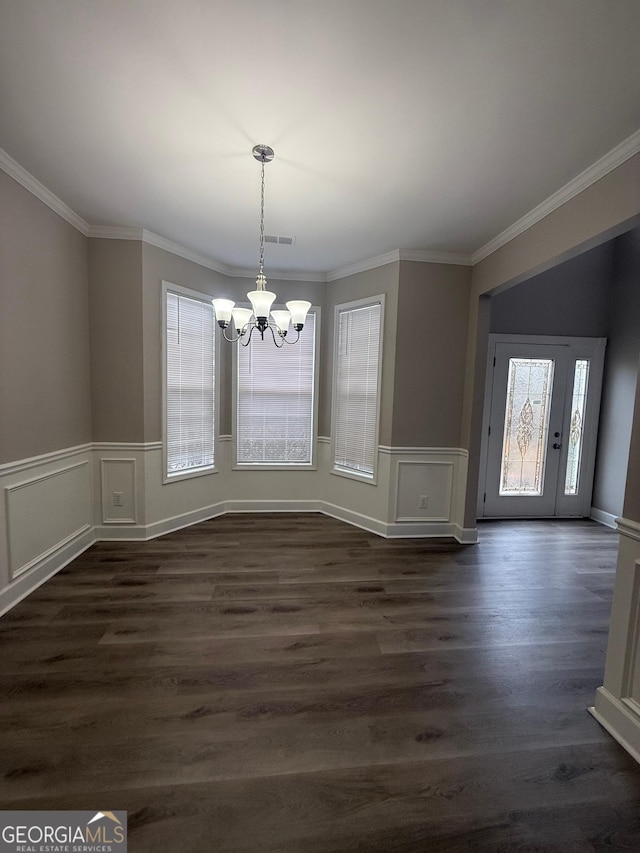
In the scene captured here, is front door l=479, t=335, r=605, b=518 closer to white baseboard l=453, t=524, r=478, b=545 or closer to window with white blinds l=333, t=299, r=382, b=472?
white baseboard l=453, t=524, r=478, b=545

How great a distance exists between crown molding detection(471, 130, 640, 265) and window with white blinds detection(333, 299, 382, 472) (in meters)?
1.28

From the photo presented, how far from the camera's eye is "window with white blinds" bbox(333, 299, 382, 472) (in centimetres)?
395

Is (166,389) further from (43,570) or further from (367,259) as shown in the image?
(367,259)

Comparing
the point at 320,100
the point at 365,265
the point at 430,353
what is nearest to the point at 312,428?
the point at 430,353

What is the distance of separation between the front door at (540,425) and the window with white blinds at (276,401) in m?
2.23

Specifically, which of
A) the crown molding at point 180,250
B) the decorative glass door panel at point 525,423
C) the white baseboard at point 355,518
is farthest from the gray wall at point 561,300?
the white baseboard at point 355,518

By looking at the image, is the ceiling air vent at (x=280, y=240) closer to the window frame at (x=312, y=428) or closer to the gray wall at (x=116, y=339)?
the window frame at (x=312, y=428)

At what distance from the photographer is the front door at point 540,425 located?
14.5 feet

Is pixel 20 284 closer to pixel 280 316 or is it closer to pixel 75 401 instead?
pixel 75 401

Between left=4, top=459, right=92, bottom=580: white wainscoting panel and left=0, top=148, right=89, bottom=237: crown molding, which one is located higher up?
left=0, top=148, right=89, bottom=237: crown molding

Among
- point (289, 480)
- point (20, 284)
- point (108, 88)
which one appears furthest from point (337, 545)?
point (108, 88)

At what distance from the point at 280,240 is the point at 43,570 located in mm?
3439

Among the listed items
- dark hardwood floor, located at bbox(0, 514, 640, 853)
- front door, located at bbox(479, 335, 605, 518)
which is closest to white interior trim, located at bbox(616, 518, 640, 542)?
dark hardwood floor, located at bbox(0, 514, 640, 853)

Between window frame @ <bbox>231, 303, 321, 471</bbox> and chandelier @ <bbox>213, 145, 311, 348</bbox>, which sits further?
window frame @ <bbox>231, 303, 321, 471</bbox>
